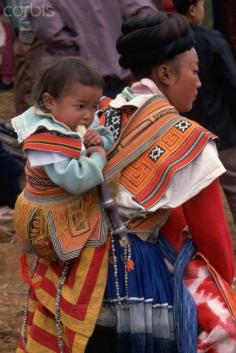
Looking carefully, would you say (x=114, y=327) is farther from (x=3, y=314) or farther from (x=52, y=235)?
(x=3, y=314)

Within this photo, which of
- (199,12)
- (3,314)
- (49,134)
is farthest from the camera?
(199,12)

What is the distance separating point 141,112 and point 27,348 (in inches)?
34.9

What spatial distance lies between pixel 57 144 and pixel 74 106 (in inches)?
5.7

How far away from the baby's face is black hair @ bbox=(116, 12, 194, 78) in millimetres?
268

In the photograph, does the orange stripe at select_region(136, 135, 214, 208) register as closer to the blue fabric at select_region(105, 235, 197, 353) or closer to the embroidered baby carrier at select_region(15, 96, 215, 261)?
the embroidered baby carrier at select_region(15, 96, 215, 261)

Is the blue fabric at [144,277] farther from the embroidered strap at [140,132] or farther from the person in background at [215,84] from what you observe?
the person in background at [215,84]

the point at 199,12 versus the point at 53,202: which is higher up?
the point at 53,202

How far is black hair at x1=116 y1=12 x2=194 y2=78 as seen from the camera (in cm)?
297

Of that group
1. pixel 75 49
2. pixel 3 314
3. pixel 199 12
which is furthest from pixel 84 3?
pixel 3 314

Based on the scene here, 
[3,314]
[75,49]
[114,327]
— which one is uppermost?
[114,327]

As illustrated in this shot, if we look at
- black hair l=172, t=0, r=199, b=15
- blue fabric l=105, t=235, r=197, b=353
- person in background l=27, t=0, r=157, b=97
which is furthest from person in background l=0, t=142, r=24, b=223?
blue fabric l=105, t=235, r=197, b=353

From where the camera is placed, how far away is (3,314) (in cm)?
475

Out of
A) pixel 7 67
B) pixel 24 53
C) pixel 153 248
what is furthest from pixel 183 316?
pixel 7 67
